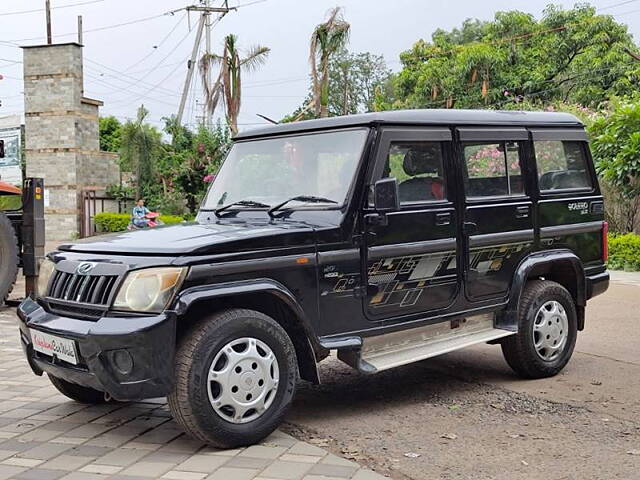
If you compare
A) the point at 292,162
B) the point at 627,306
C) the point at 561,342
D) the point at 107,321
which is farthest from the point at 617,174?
the point at 107,321

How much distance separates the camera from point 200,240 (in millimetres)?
4785

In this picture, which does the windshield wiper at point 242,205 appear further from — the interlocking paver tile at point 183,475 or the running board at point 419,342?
the interlocking paver tile at point 183,475

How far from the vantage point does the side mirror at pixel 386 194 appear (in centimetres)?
525

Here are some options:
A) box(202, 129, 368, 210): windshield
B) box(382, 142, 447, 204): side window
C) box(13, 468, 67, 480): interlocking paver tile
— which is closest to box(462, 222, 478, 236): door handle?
box(382, 142, 447, 204): side window

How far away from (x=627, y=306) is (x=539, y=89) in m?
29.3

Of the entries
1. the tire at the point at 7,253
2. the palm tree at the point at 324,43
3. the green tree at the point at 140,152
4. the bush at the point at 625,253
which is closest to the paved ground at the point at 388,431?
the tire at the point at 7,253

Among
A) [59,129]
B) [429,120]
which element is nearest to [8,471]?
[429,120]

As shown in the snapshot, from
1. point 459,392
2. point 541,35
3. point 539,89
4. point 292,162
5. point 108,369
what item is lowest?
point 459,392

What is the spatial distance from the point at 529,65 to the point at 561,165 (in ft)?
114

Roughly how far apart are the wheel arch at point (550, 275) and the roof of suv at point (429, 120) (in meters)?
1.10

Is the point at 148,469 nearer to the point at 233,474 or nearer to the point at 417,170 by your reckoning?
the point at 233,474

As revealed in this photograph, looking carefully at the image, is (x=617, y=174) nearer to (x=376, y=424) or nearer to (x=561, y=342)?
(x=561, y=342)

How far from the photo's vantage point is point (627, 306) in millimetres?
10609

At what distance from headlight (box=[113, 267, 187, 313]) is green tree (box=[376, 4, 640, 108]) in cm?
3130
